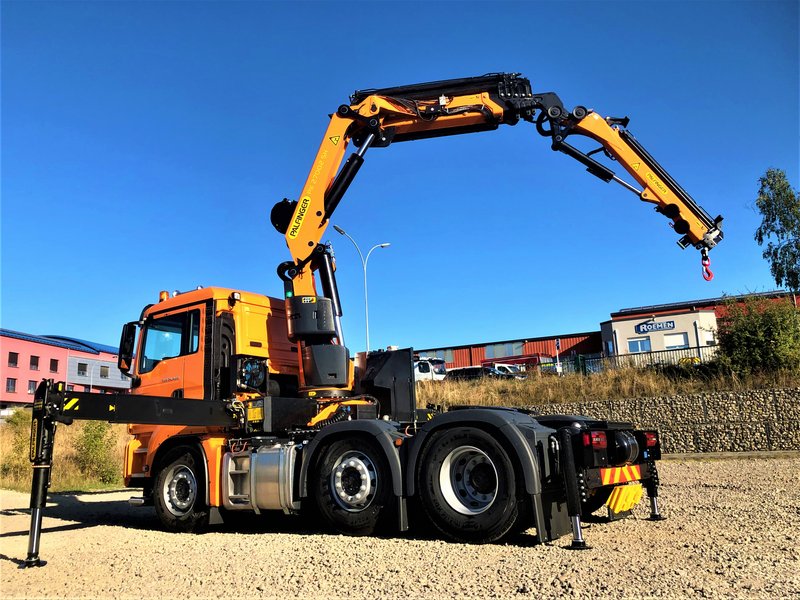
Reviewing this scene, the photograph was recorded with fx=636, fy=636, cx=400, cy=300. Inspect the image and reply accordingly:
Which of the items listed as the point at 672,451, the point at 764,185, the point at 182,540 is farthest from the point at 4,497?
the point at 764,185

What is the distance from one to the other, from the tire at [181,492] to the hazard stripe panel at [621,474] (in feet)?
17.5

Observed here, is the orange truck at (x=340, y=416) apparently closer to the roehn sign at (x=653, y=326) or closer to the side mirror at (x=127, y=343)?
the side mirror at (x=127, y=343)

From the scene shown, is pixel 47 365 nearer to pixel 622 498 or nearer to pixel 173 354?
pixel 173 354

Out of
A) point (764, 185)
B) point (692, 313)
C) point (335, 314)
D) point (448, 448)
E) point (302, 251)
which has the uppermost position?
point (764, 185)

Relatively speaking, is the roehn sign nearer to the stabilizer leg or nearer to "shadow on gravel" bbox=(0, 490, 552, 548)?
"shadow on gravel" bbox=(0, 490, 552, 548)

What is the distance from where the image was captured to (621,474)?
21.9 feet

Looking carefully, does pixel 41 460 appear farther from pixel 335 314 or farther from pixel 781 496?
pixel 781 496

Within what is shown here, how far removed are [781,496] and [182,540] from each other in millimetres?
8234

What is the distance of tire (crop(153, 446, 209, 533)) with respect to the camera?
345 inches

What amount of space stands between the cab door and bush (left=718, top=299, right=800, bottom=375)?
1995 centimetres

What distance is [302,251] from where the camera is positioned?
9672mm

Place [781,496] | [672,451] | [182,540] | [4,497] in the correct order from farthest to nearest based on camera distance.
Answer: [672,451]
[4,497]
[781,496]
[182,540]

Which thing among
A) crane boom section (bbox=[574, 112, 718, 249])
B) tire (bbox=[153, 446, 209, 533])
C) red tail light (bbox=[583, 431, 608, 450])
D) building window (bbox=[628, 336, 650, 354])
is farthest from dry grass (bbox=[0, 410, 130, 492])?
building window (bbox=[628, 336, 650, 354])

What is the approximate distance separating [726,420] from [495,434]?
56.4ft
